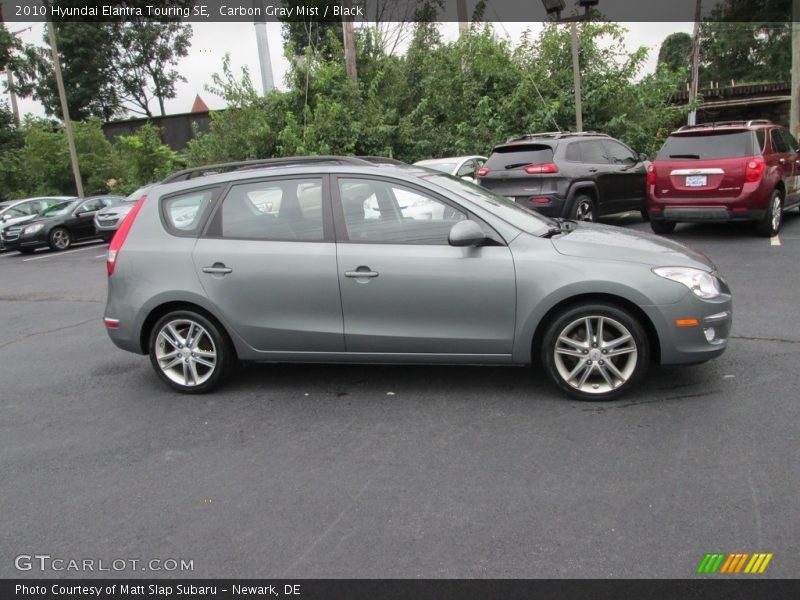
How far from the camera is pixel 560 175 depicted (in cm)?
1079

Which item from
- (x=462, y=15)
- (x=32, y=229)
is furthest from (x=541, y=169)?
(x=32, y=229)

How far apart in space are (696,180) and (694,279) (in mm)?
6287

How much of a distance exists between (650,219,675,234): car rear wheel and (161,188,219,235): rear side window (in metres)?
8.12

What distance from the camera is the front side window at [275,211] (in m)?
4.92

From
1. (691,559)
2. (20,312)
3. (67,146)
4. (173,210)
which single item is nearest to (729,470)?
(691,559)

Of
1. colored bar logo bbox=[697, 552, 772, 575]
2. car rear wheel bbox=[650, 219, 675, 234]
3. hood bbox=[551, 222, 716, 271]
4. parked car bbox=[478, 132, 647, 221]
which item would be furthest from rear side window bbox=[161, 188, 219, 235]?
car rear wheel bbox=[650, 219, 675, 234]

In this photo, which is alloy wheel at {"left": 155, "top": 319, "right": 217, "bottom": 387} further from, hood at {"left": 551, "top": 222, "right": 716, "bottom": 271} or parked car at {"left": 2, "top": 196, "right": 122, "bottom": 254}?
parked car at {"left": 2, "top": 196, "right": 122, "bottom": 254}

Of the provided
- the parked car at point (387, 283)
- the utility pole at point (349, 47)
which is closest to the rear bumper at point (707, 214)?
the parked car at point (387, 283)

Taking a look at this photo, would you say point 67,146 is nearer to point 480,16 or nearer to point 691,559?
point 480,16

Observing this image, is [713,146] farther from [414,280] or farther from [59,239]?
[59,239]

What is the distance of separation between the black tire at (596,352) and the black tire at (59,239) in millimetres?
18020

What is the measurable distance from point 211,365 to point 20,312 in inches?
225

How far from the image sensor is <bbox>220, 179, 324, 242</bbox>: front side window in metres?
4.92

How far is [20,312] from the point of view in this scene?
30.9ft
